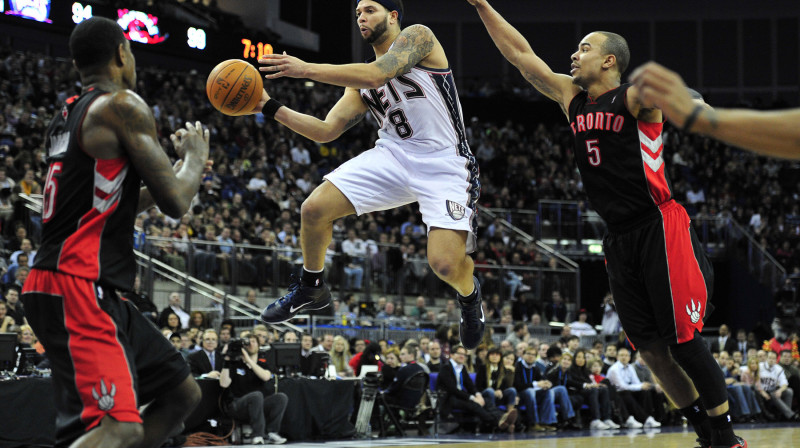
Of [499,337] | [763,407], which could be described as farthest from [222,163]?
[763,407]

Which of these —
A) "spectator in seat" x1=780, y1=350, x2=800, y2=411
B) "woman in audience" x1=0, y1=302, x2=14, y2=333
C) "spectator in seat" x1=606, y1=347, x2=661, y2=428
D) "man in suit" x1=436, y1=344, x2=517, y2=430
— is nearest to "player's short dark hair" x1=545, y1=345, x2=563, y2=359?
"spectator in seat" x1=606, y1=347, x2=661, y2=428

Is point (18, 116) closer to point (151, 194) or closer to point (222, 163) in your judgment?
point (222, 163)

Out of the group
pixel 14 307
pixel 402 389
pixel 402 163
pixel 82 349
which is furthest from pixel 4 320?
pixel 82 349

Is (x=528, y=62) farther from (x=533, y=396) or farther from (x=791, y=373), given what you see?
(x=791, y=373)

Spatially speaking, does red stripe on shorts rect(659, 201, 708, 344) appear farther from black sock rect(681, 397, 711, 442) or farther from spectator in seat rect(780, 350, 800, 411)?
spectator in seat rect(780, 350, 800, 411)

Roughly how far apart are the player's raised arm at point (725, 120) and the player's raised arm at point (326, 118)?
3.95 m

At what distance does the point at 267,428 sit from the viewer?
12.9 metres

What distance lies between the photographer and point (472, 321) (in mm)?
7848

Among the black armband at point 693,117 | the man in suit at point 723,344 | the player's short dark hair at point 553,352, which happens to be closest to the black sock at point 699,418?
the black armband at point 693,117

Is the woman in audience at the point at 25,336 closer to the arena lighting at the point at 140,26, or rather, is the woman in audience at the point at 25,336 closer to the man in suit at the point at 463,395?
the man in suit at the point at 463,395

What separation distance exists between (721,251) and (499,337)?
32.8 feet

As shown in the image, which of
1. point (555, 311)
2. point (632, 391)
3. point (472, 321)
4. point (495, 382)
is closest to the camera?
point (472, 321)

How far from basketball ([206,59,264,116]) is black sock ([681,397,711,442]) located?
3733 millimetres

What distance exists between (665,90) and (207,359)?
1075 centimetres
